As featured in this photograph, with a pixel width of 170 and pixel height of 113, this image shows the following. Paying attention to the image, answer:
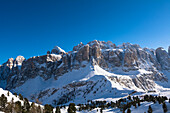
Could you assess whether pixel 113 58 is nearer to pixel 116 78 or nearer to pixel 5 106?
pixel 116 78

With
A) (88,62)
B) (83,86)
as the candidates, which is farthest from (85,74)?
(83,86)

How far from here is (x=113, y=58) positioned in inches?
6949

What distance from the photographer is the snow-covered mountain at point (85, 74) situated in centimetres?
12488

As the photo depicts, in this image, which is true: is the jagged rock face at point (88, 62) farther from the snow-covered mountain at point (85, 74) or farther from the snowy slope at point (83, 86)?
the snowy slope at point (83, 86)

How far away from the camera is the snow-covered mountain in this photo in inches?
4916

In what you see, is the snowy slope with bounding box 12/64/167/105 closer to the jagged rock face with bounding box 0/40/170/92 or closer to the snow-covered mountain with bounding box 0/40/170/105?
the snow-covered mountain with bounding box 0/40/170/105

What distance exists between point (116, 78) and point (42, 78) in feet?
308

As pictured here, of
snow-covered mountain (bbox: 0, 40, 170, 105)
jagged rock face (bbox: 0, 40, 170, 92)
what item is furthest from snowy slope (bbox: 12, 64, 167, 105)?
jagged rock face (bbox: 0, 40, 170, 92)

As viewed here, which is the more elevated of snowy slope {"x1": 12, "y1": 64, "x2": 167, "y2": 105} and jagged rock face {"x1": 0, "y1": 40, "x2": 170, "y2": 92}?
jagged rock face {"x1": 0, "y1": 40, "x2": 170, "y2": 92}

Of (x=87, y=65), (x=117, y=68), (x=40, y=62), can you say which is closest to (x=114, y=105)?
(x=87, y=65)

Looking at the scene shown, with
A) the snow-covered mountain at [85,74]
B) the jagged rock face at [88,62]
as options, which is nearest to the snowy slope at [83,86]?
the snow-covered mountain at [85,74]

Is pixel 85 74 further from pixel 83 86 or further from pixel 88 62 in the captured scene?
pixel 83 86

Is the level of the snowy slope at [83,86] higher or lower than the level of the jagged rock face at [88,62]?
lower

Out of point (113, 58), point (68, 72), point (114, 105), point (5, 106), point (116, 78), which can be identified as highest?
point (113, 58)
